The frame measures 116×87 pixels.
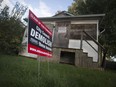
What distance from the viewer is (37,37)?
9.10 ft

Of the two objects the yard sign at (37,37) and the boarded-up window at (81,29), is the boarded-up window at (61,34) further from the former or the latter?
the yard sign at (37,37)

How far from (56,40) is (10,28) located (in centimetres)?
638

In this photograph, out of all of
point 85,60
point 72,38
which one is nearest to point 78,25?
point 72,38

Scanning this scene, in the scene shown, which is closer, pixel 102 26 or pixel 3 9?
pixel 3 9

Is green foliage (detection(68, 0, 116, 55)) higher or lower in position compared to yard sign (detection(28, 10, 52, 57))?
higher

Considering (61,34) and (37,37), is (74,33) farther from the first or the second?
(37,37)

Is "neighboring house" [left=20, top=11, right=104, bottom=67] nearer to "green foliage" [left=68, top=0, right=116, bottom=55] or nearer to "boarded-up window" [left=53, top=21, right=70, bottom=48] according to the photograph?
"boarded-up window" [left=53, top=21, right=70, bottom=48]

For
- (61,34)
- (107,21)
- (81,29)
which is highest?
(107,21)

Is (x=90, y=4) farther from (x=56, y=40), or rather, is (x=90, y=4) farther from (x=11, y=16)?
(x=11, y=16)

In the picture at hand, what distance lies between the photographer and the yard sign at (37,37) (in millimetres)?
2506

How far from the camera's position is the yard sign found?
8.22 ft

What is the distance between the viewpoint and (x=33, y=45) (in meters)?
2.58

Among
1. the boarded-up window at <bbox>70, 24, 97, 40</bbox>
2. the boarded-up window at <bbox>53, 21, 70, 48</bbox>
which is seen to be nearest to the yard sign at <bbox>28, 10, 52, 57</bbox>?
the boarded-up window at <bbox>70, 24, 97, 40</bbox>

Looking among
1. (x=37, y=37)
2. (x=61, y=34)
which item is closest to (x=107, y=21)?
(x=61, y=34)
